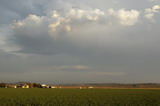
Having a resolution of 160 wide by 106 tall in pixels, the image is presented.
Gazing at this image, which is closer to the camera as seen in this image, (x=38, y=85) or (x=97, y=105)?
(x=97, y=105)

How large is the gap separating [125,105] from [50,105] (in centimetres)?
994

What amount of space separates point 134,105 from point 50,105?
11190mm

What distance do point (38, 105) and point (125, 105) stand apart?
37.8 feet

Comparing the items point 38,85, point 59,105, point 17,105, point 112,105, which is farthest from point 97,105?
point 38,85

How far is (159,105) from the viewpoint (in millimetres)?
33156

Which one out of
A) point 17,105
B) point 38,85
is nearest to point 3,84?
point 38,85

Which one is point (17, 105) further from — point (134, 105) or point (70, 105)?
point (134, 105)

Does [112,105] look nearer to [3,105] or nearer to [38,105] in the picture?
[38,105]

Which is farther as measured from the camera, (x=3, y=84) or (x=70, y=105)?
(x=3, y=84)

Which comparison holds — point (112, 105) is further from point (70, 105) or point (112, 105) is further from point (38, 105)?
point (38, 105)

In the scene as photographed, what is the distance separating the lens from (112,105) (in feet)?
107

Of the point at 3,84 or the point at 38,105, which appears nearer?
the point at 38,105

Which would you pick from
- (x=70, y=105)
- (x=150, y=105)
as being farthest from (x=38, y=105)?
(x=150, y=105)

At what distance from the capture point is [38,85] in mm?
168750
